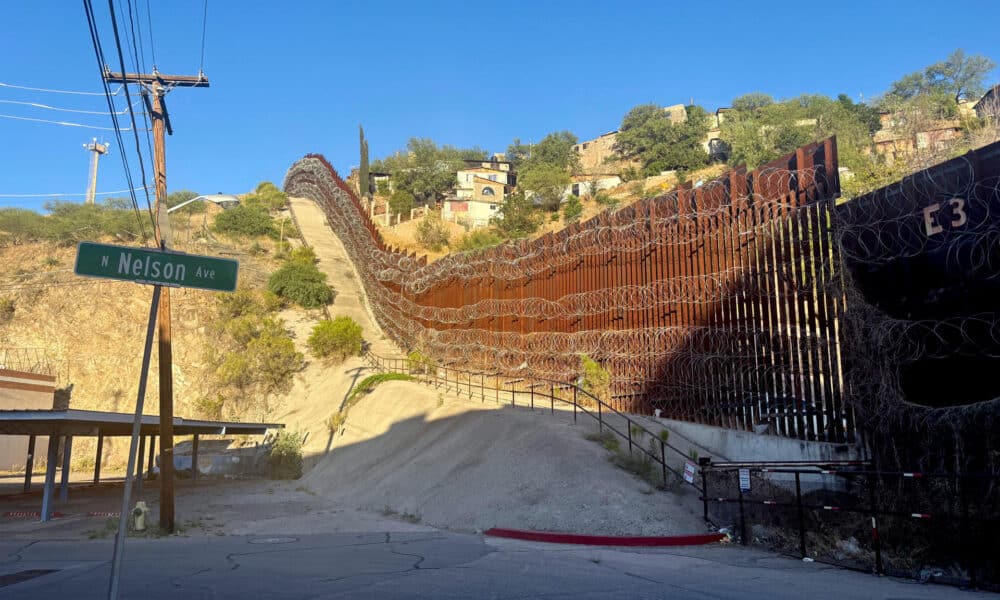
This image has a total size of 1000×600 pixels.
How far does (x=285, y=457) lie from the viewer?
30.4m

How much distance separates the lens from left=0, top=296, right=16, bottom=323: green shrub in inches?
1719

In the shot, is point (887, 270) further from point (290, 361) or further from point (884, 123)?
point (884, 123)

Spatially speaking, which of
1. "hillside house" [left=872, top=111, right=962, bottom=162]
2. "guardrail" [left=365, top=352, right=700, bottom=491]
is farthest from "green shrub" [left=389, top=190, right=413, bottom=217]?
"hillside house" [left=872, top=111, right=962, bottom=162]

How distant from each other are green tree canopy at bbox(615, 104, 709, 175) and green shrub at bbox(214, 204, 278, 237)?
42733mm

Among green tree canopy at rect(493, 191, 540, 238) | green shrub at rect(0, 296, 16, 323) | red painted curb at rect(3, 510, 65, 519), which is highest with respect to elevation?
green tree canopy at rect(493, 191, 540, 238)

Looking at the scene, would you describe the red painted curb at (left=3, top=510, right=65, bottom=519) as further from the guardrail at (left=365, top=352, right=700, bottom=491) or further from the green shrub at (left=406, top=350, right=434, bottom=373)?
the green shrub at (left=406, top=350, right=434, bottom=373)

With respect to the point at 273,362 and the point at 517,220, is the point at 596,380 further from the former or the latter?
the point at 517,220

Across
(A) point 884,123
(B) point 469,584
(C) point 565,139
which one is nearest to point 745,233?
(B) point 469,584

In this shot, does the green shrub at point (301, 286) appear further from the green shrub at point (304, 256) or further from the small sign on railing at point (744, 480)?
the small sign on railing at point (744, 480)

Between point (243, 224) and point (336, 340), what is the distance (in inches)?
1164

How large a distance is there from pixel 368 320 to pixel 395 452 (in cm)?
2394

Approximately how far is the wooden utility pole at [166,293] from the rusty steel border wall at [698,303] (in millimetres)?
11994

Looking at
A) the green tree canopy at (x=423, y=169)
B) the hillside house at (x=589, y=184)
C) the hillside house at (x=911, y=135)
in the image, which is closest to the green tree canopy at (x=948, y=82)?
the hillside house at (x=911, y=135)

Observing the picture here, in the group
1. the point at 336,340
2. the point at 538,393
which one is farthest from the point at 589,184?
the point at 538,393
